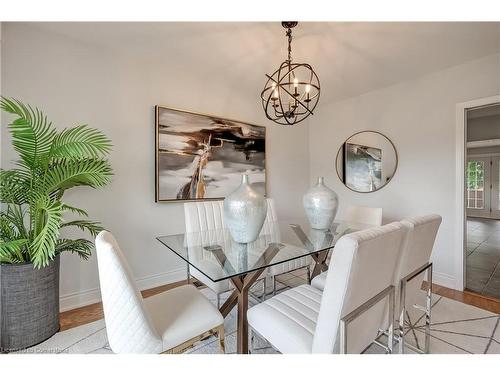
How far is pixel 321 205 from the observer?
6.66ft

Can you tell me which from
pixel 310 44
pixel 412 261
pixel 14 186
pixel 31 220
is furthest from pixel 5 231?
pixel 310 44

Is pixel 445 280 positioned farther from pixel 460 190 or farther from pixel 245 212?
pixel 245 212

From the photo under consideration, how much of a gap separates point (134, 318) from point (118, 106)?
79.9 inches

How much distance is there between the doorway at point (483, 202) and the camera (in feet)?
8.71

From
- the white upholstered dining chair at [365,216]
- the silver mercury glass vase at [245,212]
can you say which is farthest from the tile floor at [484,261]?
the silver mercury glass vase at [245,212]

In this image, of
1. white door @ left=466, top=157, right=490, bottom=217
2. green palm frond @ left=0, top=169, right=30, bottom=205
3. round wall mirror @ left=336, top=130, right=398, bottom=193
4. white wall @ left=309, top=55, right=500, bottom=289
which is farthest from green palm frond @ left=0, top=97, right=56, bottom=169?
white door @ left=466, top=157, right=490, bottom=217

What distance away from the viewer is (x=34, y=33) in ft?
6.19

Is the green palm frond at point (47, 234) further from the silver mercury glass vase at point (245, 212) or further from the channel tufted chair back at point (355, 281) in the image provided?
the channel tufted chair back at point (355, 281)

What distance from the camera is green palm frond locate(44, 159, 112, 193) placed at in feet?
5.05
